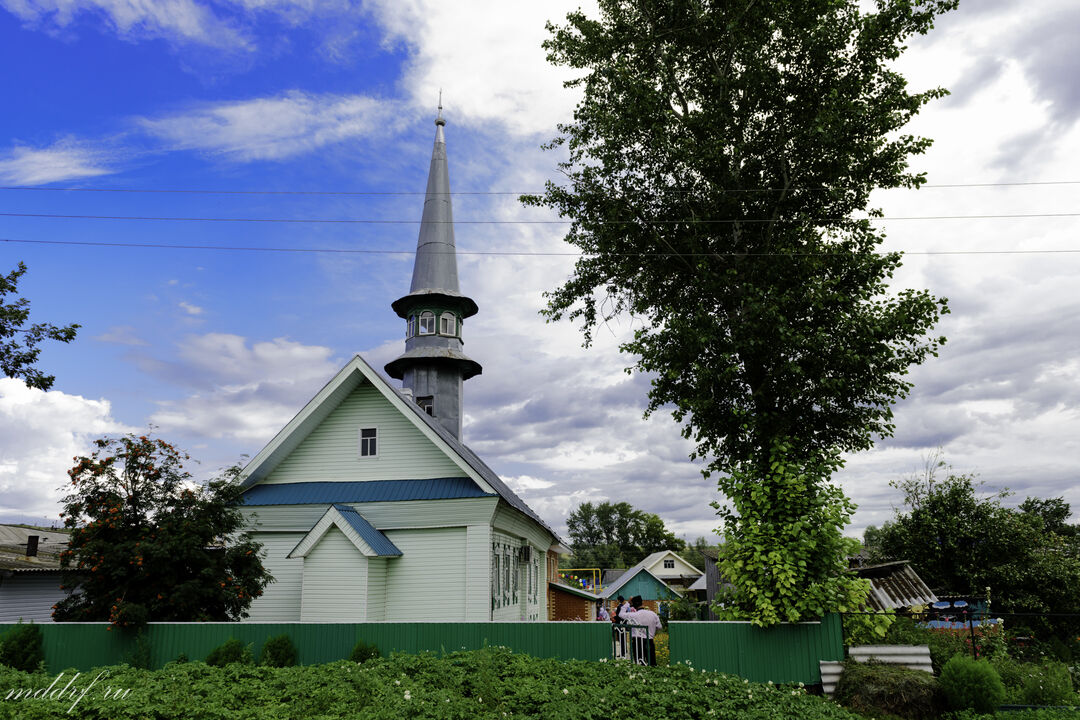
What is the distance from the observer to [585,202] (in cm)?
1872

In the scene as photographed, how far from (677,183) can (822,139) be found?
12.6 feet

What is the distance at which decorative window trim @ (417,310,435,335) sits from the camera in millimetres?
29475

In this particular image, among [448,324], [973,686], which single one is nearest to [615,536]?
[448,324]

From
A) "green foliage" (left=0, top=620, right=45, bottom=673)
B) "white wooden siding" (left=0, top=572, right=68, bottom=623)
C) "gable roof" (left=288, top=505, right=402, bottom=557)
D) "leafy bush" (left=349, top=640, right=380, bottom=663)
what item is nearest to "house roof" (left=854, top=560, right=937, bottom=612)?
"leafy bush" (left=349, top=640, right=380, bottom=663)

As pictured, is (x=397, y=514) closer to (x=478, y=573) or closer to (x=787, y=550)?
(x=478, y=573)

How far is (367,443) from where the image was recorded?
67.4ft

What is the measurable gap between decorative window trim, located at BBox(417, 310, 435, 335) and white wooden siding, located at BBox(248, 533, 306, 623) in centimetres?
1169

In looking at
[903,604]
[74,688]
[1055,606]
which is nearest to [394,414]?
[74,688]

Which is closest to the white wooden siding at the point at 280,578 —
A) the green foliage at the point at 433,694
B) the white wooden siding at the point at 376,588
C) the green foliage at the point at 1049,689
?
the white wooden siding at the point at 376,588

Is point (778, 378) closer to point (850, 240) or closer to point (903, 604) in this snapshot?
point (850, 240)

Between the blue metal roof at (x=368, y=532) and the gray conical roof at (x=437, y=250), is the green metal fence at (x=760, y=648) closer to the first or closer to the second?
the blue metal roof at (x=368, y=532)

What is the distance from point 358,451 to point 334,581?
3923 mm

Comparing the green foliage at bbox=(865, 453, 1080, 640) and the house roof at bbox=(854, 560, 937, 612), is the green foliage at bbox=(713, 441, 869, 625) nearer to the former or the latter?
the house roof at bbox=(854, 560, 937, 612)

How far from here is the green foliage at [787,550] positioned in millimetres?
12969
